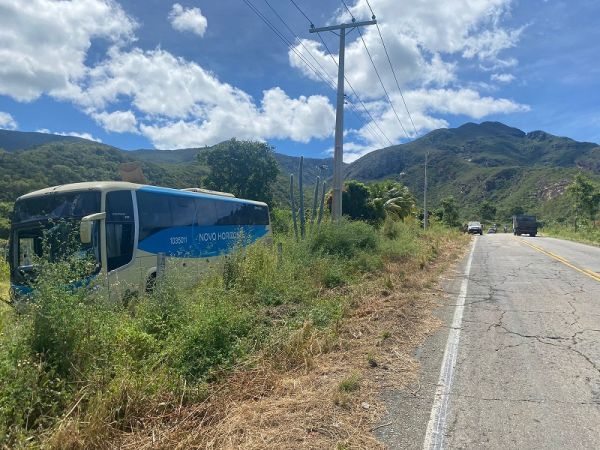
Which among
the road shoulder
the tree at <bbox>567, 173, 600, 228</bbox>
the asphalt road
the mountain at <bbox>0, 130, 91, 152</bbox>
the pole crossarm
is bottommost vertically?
the road shoulder

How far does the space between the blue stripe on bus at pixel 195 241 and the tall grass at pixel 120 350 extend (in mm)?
3824

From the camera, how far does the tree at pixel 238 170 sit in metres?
48.1

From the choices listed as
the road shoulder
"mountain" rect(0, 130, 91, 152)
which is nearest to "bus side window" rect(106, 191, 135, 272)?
the road shoulder

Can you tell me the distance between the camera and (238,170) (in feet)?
159

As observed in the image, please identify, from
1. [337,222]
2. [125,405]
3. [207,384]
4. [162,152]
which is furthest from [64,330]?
[162,152]

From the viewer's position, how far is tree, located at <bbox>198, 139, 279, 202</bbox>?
A: 48.1 m

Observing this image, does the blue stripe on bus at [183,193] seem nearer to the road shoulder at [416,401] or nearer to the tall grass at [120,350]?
the tall grass at [120,350]

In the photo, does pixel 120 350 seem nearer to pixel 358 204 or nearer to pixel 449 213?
pixel 358 204

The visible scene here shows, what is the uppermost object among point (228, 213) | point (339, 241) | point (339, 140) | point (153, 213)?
point (339, 140)

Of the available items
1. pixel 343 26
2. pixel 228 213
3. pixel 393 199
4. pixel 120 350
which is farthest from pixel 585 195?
pixel 120 350

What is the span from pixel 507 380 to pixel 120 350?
4307mm

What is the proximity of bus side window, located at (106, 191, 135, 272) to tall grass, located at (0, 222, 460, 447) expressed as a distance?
321 centimetres

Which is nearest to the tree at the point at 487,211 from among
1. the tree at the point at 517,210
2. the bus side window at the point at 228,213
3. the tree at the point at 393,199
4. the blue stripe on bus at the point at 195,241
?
the tree at the point at 517,210

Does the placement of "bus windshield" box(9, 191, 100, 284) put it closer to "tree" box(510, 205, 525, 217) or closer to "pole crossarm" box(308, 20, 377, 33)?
"pole crossarm" box(308, 20, 377, 33)
